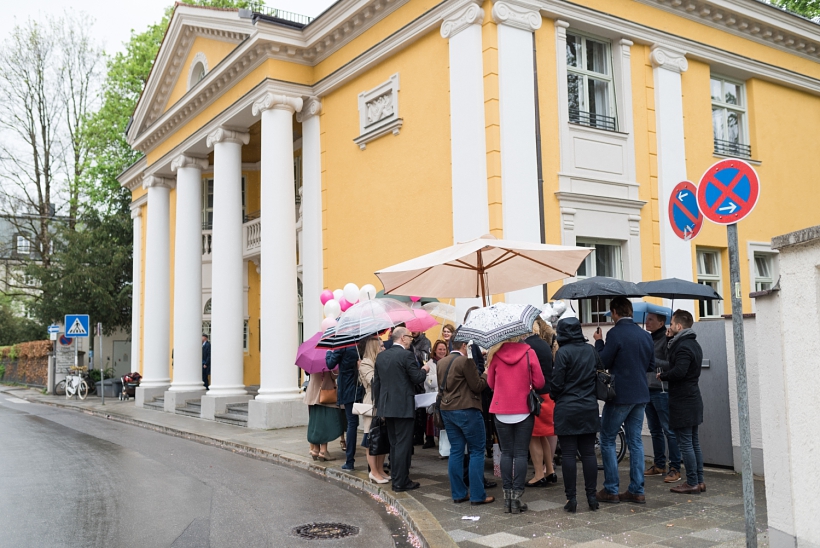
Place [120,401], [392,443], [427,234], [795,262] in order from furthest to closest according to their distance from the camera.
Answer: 1. [120,401]
2. [427,234]
3. [392,443]
4. [795,262]

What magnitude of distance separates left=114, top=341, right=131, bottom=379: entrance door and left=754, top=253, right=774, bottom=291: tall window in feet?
90.1

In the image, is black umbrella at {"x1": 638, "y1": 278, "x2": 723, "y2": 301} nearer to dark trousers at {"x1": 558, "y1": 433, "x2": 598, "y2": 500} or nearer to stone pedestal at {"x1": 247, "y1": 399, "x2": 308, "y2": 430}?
dark trousers at {"x1": 558, "y1": 433, "x2": 598, "y2": 500}

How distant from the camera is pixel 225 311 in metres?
17.8

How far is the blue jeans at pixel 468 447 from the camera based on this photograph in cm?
761

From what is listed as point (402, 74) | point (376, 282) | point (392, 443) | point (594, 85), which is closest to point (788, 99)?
point (594, 85)

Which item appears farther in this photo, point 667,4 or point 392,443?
point 667,4

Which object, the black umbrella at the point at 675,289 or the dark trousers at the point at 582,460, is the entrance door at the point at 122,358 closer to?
the black umbrella at the point at 675,289

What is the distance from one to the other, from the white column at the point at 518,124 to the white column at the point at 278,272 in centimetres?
606

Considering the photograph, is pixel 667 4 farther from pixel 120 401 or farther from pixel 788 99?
pixel 120 401

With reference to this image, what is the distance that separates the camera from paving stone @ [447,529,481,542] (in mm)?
6266

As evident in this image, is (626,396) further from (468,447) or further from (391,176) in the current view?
(391,176)

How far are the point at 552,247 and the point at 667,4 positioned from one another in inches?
327

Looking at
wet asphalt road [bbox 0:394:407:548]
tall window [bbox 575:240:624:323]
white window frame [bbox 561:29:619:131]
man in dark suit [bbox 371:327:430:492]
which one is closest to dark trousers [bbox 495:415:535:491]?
wet asphalt road [bbox 0:394:407:548]

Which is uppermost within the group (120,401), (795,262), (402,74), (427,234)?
(402,74)
